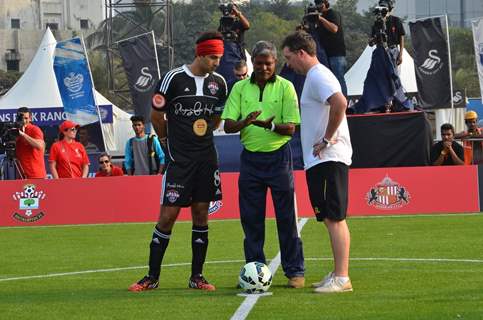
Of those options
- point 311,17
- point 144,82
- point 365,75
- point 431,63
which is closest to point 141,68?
point 144,82

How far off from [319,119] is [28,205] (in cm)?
1182

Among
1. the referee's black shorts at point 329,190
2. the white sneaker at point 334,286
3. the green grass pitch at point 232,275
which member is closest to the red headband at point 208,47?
the referee's black shorts at point 329,190

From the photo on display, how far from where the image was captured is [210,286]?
36.3ft

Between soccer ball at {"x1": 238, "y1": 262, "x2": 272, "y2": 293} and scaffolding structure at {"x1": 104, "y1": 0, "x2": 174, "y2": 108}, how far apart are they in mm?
30155

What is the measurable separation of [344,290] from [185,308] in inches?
58.6

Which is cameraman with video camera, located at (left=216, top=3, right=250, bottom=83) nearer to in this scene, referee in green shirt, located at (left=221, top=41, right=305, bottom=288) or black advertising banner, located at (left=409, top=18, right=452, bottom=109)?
black advertising banner, located at (left=409, top=18, right=452, bottom=109)

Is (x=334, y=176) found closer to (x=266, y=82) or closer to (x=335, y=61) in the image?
(x=266, y=82)

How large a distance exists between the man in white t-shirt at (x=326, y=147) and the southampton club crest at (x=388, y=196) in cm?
1059

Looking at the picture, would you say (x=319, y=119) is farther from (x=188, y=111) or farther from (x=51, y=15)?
(x=51, y=15)

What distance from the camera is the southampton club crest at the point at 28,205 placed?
21641mm

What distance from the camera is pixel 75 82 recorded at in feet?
112

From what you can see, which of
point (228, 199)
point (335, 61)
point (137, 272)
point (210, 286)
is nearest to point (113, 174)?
point (228, 199)

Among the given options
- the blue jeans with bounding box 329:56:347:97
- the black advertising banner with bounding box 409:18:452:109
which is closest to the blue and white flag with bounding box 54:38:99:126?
the black advertising banner with bounding box 409:18:452:109

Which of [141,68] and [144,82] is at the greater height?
[141,68]
